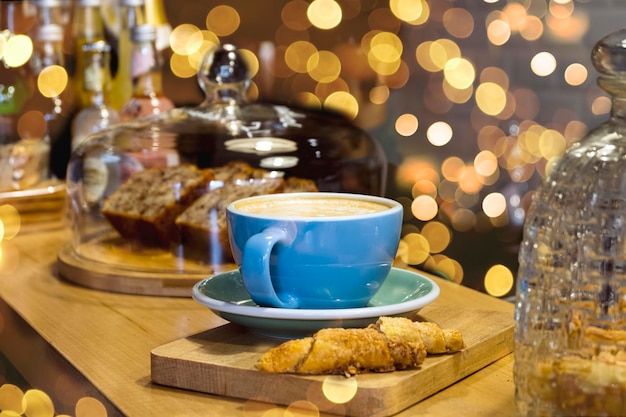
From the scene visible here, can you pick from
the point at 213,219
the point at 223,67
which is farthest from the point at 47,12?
the point at 213,219

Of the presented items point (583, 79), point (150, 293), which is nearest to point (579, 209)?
point (150, 293)

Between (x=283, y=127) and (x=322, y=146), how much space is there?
0.06 metres

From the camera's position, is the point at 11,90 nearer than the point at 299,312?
No

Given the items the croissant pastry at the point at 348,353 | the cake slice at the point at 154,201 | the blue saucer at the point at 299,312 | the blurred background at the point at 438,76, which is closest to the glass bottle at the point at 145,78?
the cake slice at the point at 154,201

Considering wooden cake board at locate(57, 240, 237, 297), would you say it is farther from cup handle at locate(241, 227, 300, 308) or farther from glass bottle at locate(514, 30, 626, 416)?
glass bottle at locate(514, 30, 626, 416)

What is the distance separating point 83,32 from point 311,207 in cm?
91

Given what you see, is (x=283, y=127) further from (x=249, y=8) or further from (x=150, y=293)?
(x=249, y=8)

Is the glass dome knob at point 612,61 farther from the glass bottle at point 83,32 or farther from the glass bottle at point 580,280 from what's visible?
the glass bottle at point 83,32

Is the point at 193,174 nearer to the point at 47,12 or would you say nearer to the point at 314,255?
the point at 314,255

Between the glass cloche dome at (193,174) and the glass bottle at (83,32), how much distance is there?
411mm

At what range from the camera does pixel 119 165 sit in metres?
1.08

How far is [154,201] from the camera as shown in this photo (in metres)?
1.04

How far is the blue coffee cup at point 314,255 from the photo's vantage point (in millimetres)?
669

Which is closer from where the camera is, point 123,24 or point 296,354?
point 296,354
